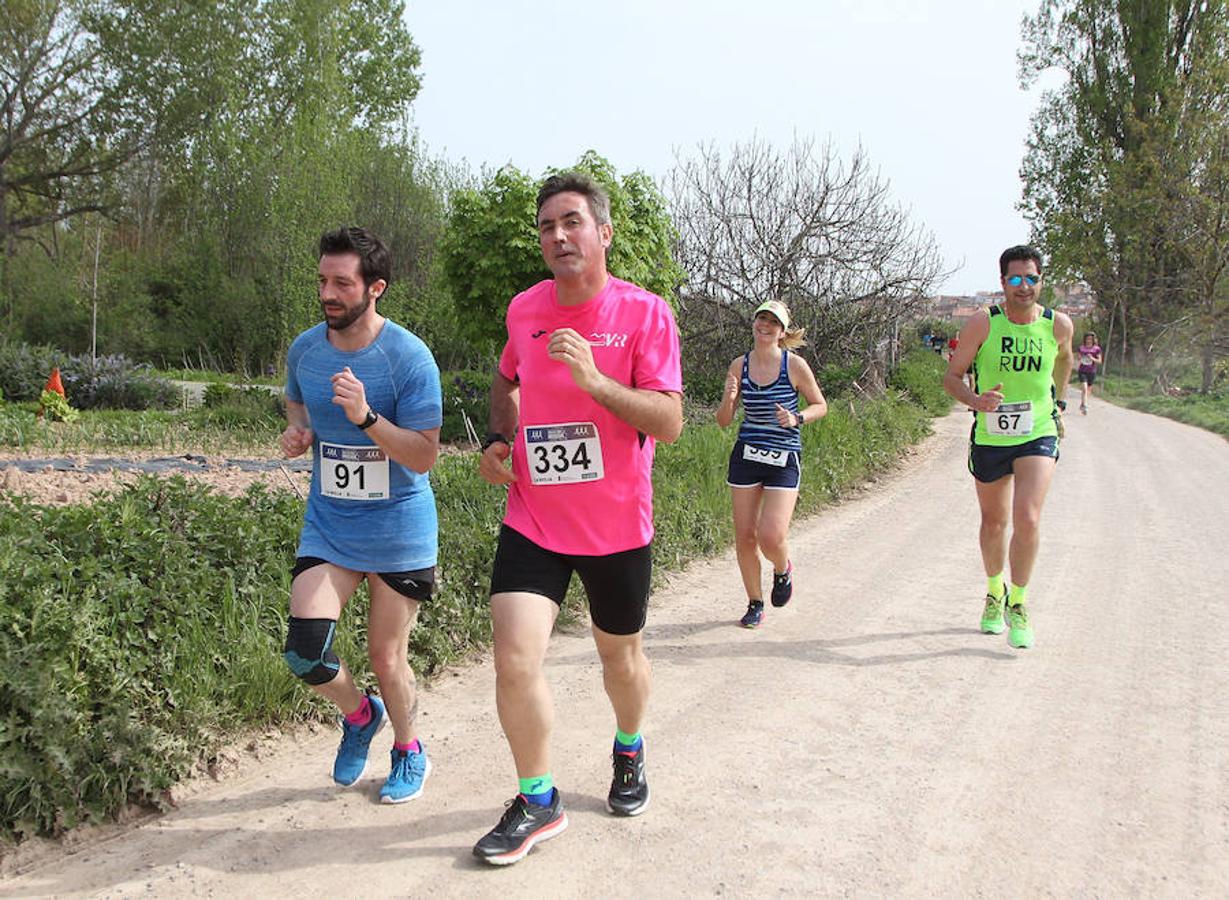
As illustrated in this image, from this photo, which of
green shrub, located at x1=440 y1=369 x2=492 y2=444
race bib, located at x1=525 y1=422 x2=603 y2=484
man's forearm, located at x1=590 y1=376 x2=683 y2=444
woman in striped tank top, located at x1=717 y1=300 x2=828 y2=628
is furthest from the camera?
green shrub, located at x1=440 y1=369 x2=492 y2=444

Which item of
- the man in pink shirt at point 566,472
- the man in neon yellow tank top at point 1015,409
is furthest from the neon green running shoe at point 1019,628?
the man in pink shirt at point 566,472

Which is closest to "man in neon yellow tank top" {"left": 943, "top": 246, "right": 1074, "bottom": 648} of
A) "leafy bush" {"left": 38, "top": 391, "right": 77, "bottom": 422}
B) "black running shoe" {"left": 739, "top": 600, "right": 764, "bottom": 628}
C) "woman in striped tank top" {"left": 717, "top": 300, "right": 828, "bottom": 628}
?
"woman in striped tank top" {"left": 717, "top": 300, "right": 828, "bottom": 628}

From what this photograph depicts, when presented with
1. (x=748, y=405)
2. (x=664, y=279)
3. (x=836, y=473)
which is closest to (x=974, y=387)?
(x=748, y=405)

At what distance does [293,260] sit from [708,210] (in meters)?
15.2

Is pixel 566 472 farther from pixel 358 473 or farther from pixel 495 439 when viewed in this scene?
pixel 358 473

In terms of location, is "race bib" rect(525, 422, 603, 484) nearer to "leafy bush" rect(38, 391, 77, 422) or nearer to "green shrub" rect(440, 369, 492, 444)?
"green shrub" rect(440, 369, 492, 444)

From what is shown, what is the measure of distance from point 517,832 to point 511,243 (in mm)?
11426

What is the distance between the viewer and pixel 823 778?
3.85m

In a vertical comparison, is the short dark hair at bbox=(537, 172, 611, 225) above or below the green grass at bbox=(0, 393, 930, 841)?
above

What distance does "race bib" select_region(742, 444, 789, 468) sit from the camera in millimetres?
5973

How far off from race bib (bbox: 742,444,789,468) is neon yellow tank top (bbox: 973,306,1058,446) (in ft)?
3.76

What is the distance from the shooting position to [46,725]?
3242 millimetres

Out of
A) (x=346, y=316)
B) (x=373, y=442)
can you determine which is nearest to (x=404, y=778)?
(x=373, y=442)

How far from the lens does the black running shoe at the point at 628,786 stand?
351cm
